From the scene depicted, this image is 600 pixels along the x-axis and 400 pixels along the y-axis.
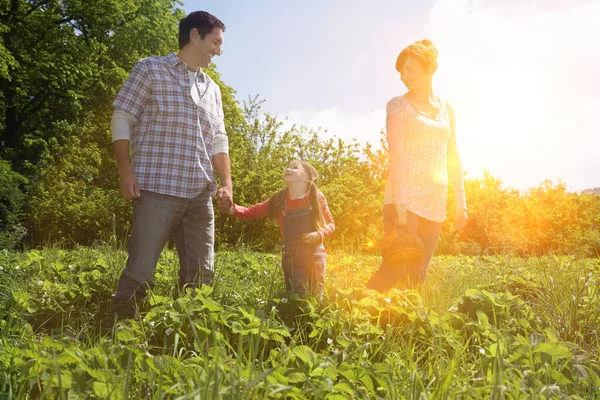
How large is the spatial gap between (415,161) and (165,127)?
172 centimetres

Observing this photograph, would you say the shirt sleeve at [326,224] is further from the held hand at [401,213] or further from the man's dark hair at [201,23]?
the man's dark hair at [201,23]

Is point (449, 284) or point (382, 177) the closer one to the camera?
point (449, 284)

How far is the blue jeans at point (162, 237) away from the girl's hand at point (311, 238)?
852 millimetres

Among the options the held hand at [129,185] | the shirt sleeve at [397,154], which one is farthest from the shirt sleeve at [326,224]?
the held hand at [129,185]

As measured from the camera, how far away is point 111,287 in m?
4.44

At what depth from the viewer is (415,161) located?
3.47 metres

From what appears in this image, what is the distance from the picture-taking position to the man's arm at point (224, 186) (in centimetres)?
372

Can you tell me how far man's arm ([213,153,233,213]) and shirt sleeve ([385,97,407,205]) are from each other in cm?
117

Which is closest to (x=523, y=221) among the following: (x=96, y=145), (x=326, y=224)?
(x=96, y=145)

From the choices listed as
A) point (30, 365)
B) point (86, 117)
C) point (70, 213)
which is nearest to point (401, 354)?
point (30, 365)

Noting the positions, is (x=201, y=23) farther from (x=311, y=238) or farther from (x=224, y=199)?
(x=311, y=238)

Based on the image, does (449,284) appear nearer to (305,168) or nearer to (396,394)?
(305,168)

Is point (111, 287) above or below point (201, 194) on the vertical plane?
below

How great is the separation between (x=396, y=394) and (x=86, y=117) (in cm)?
1826
